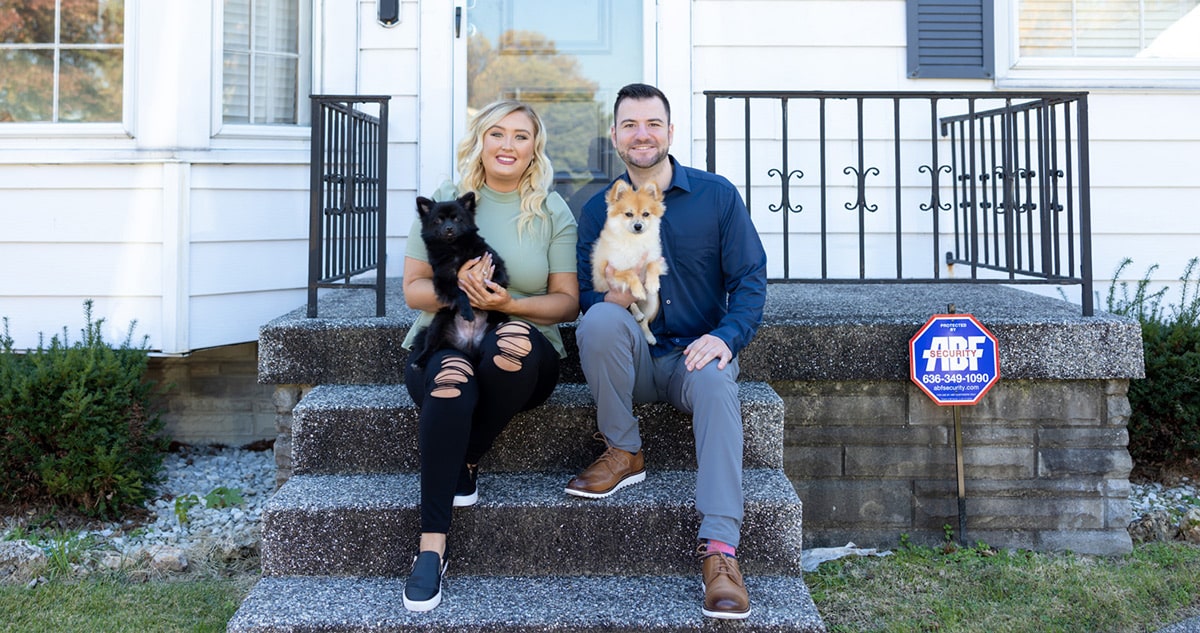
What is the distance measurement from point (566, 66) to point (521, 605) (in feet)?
10.0

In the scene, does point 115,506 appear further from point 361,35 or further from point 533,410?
point 361,35

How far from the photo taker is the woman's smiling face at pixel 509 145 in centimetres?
289

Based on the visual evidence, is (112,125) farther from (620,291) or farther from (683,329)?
(683,329)

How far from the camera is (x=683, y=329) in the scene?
2.92m

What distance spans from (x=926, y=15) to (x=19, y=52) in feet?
14.1

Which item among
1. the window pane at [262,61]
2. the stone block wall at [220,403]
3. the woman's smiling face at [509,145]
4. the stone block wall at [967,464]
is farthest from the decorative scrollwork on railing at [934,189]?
the stone block wall at [220,403]

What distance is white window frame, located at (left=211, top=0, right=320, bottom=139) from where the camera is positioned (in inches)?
165

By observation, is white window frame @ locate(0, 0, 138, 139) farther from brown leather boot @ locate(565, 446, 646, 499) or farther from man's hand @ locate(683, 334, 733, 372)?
man's hand @ locate(683, 334, 733, 372)

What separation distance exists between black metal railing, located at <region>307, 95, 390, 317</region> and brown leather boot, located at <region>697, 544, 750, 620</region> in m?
1.68

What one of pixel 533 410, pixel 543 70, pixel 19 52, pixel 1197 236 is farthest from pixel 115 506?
pixel 1197 236

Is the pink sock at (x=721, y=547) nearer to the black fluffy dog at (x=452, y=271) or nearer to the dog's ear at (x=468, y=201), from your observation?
the black fluffy dog at (x=452, y=271)

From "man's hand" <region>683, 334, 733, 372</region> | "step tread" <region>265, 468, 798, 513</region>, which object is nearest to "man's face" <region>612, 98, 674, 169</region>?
"man's hand" <region>683, 334, 733, 372</region>

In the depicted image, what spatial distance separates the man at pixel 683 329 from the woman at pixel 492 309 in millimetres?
137

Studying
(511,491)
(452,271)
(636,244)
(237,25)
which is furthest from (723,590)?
(237,25)
